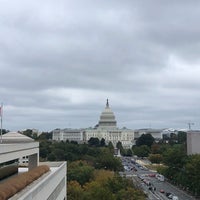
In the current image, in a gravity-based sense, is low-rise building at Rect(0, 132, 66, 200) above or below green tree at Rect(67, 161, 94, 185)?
above

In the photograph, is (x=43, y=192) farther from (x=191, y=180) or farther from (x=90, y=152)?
(x=90, y=152)

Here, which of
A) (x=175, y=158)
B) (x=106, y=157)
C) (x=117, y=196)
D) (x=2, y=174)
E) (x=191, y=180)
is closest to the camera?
(x=2, y=174)

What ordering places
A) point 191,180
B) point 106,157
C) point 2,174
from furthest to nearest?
1. point 106,157
2. point 191,180
3. point 2,174

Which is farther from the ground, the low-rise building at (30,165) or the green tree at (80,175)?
the low-rise building at (30,165)

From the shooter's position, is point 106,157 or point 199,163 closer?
point 199,163

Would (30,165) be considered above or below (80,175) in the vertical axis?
above

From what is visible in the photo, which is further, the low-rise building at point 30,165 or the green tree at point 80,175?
the green tree at point 80,175

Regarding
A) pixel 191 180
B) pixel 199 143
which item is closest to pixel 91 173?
pixel 191 180

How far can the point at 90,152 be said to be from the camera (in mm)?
137750

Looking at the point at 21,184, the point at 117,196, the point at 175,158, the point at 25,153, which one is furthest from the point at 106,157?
the point at 21,184

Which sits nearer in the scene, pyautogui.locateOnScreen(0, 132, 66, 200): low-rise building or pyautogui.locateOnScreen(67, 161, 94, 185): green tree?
pyautogui.locateOnScreen(0, 132, 66, 200): low-rise building

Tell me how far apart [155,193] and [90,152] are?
60.9 m

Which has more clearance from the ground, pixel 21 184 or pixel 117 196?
pixel 21 184

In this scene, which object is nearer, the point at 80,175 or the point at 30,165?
the point at 30,165
